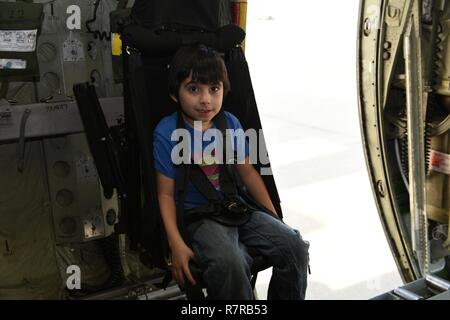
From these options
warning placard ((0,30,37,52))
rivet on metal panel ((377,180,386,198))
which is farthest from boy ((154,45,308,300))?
rivet on metal panel ((377,180,386,198))

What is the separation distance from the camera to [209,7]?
1820 mm

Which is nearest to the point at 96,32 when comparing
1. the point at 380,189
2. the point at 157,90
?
the point at 157,90

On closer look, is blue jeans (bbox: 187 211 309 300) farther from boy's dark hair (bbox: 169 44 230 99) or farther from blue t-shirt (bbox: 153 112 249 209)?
boy's dark hair (bbox: 169 44 230 99)

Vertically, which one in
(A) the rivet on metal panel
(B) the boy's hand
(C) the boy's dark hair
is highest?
(C) the boy's dark hair

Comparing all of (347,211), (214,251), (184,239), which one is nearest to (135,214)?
(184,239)

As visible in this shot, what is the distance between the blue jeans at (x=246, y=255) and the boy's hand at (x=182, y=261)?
0.11 ft

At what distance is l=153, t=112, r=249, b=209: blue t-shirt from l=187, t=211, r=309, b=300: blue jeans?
18 cm

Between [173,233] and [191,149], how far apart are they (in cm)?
31

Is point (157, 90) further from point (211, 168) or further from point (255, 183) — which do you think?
point (255, 183)

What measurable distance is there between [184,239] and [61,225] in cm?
84

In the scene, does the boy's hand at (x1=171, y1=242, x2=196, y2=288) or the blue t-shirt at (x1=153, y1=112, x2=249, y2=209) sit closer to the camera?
the boy's hand at (x1=171, y1=242, x2=196, y2=288)

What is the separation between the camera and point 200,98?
64.1 inches

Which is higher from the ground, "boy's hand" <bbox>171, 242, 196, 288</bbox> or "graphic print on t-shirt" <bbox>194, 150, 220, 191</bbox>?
"graphic print on t-shirt" <bbox>194, 150, 220, 191</bbox>

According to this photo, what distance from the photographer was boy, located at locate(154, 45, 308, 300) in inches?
59.4
